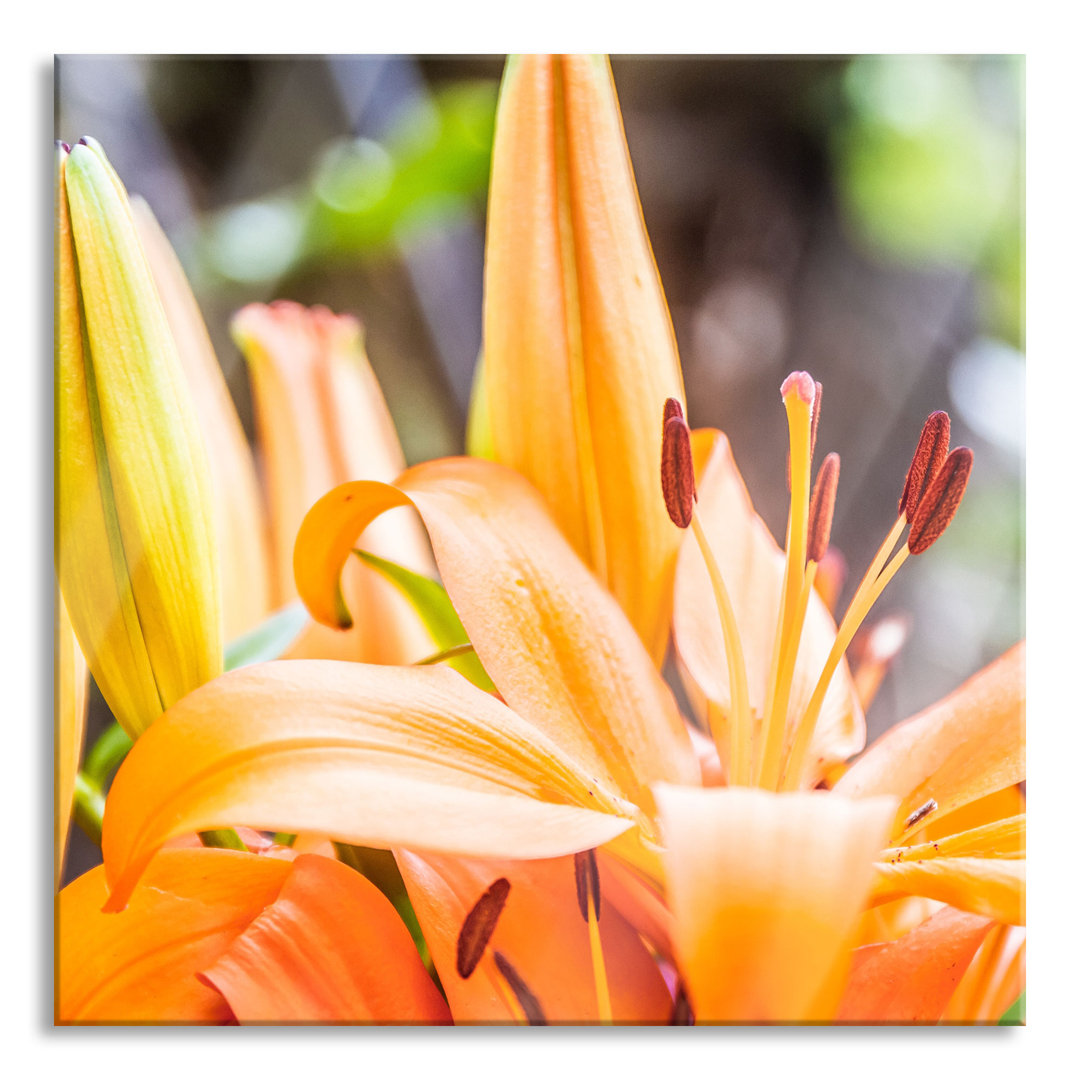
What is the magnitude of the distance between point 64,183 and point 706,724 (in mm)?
596

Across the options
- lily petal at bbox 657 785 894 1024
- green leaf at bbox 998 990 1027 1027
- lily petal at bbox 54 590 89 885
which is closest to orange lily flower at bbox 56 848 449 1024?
lily petal at bbox 54 590 89 885

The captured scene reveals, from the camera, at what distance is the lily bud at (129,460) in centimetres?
71

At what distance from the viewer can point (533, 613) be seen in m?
0.74

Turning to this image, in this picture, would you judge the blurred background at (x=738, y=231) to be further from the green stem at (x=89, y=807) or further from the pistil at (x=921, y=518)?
the green stem at (x=89, y=807)

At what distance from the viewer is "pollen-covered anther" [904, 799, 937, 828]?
718mm

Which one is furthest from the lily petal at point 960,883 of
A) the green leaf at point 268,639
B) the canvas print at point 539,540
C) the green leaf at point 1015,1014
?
the green leaf at point 268,639

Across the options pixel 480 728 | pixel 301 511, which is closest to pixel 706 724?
pixel 480 728

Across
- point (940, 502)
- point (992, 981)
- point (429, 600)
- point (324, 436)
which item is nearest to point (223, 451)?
point (324, 436)

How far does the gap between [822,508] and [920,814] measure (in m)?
0.23

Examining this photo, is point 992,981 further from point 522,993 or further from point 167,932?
point 167,932

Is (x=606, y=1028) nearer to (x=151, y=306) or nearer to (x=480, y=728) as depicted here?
(x=480, y=728)
